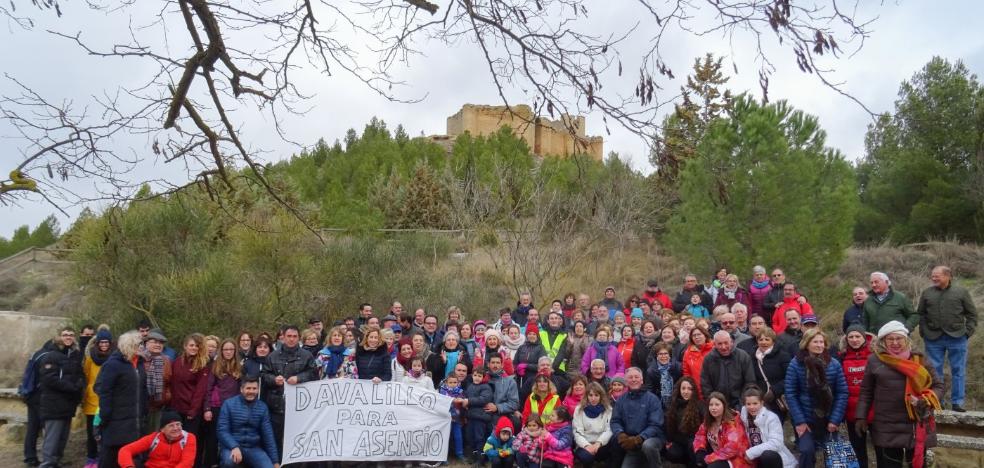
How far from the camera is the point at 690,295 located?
11.0 meters

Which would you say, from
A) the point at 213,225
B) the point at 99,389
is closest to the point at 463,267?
the point at 213,225

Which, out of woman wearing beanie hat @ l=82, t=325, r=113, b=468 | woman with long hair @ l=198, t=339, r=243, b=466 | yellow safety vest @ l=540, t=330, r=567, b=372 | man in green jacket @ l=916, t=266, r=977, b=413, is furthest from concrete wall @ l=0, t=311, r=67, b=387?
man in green jacket @ l=916, t=266, r=977, b=413

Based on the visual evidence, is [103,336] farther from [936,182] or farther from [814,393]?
[936,182]

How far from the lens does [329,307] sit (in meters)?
16.0

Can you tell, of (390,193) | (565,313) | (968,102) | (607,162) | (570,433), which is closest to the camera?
(570,433)

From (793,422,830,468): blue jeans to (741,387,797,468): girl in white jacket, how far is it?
119mm

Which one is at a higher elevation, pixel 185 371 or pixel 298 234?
pixel 298 234

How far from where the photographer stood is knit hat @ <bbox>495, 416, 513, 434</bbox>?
26.8ft

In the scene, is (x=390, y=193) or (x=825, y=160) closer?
(x=825, y=160)

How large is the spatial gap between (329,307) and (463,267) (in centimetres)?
472

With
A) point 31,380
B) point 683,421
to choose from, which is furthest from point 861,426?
point 31,380

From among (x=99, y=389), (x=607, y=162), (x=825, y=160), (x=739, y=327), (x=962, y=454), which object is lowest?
(x=962, y=454)

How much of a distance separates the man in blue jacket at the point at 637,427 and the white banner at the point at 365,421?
2.16m

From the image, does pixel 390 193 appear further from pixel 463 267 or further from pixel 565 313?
pixel 565 313
